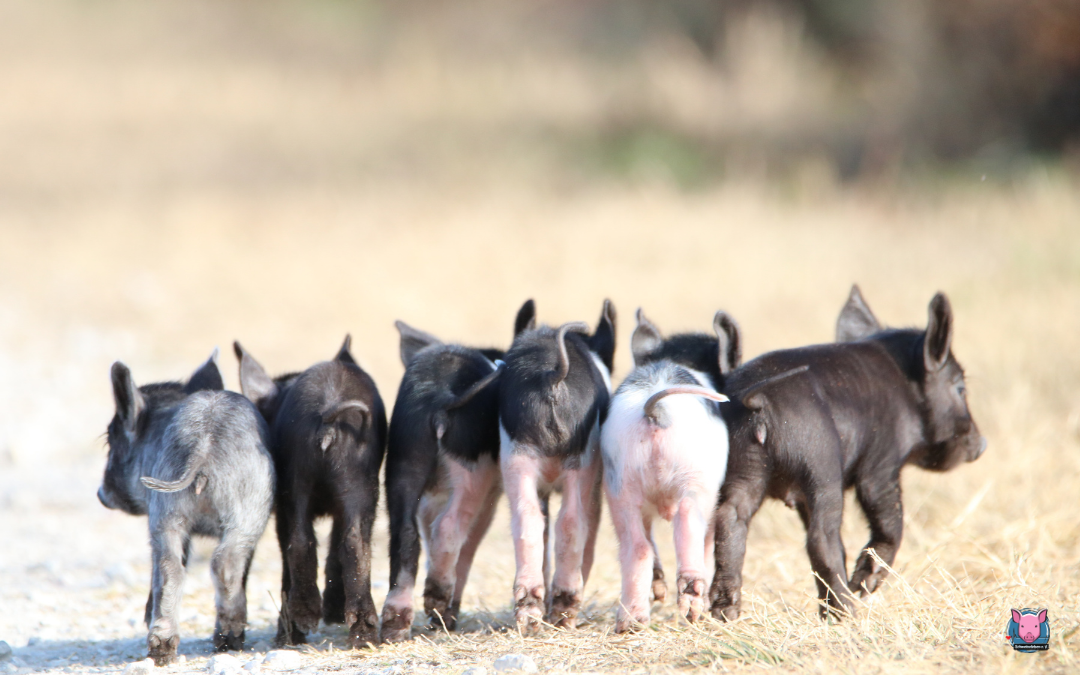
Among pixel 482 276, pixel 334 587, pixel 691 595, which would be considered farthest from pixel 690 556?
pixel 482 276

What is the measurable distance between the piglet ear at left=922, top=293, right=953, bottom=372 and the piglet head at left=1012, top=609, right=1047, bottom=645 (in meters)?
1.29

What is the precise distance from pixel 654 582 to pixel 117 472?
7.27ft

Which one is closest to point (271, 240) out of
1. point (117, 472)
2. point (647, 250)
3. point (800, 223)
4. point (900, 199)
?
point (647, 250)

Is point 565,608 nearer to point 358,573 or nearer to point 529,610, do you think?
point 529,610

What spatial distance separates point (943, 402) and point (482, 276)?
7110 mm

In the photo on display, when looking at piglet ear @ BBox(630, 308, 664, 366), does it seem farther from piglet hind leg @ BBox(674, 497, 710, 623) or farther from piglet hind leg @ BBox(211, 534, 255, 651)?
piglet hind leg @ BBox(211, 534, 255, 651)

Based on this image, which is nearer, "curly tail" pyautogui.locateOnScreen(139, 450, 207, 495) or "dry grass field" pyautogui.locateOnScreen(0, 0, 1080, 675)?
"curly tail" pyautogui.locateOnScreen(139, 450, 207, 495)

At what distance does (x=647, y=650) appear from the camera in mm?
3717

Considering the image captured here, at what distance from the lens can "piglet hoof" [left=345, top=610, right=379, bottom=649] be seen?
4.12m

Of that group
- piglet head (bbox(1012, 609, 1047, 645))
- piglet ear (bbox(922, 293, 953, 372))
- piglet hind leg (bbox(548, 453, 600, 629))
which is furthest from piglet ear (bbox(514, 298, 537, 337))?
piglet head (bbox(1012, 609, 1047, 645))

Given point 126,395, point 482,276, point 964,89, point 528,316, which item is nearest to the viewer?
point 126,395

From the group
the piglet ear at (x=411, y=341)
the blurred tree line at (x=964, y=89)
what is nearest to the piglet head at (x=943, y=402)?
the piglet ear at (x=411, y=341)

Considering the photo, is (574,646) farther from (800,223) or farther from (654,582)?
(800,223)

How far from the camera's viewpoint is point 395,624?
4152 mm
